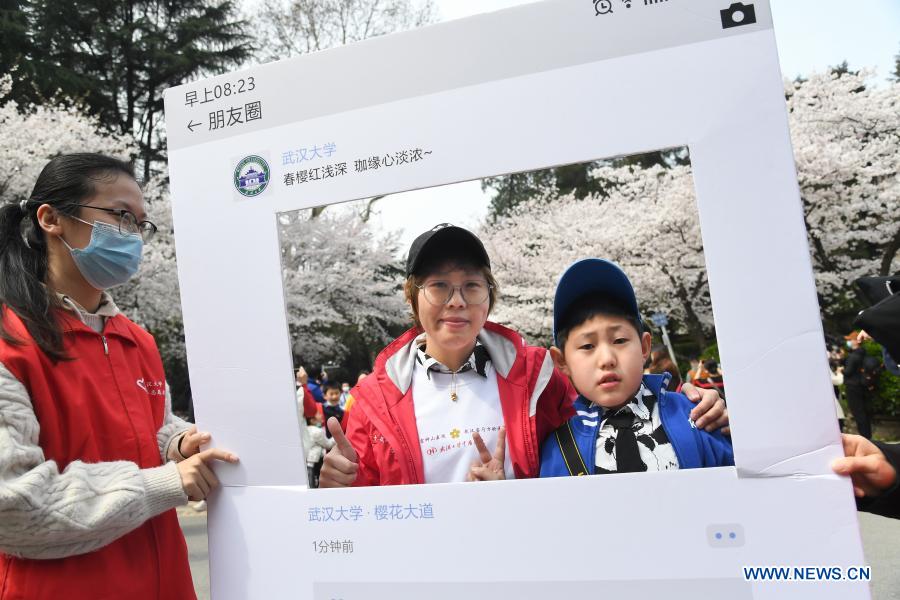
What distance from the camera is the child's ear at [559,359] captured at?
60.7 inches

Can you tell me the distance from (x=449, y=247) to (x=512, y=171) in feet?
1.33

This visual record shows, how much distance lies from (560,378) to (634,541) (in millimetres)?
546

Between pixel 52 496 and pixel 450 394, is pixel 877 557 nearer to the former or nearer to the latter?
pixel 450 394

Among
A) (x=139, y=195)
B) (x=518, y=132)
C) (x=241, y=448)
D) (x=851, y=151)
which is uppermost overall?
(x=851, y=151)

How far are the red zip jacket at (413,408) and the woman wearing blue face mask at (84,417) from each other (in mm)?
361

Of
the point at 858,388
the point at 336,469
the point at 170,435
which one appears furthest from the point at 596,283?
the point at 858,388

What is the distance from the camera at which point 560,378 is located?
1.61 meters

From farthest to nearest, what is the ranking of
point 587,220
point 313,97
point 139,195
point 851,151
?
1. point 851,151
2. point 587,220
3. point 139,195
4. point 313,97

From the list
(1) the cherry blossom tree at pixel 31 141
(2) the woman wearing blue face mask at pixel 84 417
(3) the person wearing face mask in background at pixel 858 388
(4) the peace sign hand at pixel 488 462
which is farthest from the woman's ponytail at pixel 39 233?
(1) the cherry blossom tree at pixel 31 141

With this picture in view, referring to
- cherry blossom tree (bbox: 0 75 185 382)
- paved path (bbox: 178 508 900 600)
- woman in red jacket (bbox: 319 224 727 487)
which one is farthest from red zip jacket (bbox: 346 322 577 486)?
cherry blossom tree (bbox: 0 75 185 382)

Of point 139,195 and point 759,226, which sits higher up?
point 139,195

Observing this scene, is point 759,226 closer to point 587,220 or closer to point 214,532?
point 214,532

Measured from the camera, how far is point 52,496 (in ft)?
4.17

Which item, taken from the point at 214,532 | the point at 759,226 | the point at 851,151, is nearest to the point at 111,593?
the point at 214,532
